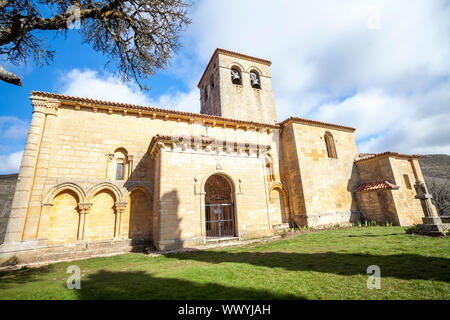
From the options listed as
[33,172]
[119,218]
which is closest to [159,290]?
[119,218]

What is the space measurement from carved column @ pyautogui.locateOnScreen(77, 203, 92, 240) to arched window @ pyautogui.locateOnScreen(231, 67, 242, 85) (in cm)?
1530

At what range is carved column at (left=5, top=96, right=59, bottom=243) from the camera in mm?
8383

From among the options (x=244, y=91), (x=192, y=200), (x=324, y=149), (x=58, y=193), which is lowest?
(x=192, y=200)

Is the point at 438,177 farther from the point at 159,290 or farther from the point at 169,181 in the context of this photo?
the point at 159,290

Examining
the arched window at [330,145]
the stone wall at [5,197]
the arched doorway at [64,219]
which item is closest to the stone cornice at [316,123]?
the arched window at [330,145]

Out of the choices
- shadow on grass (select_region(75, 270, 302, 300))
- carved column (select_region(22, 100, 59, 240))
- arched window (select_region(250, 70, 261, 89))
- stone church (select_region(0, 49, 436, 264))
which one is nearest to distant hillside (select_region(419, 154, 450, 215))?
stone church (select_region(0, 49, 436, 264))

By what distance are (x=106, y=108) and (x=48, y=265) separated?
787cm

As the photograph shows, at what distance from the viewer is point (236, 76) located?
18.6m

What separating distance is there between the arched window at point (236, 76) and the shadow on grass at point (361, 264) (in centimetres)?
1632
